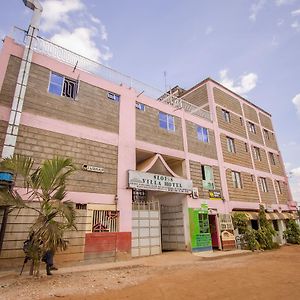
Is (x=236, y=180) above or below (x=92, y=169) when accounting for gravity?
above

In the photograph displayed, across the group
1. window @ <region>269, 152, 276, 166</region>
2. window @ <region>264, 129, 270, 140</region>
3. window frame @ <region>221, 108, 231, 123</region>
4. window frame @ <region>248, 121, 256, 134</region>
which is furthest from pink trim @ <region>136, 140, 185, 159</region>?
window @ <region>264, 129, 270, 140</region>

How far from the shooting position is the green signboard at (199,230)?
559 inches

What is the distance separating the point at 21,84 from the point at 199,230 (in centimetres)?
1262

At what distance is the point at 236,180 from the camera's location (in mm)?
19281

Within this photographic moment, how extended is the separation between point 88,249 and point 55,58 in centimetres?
937

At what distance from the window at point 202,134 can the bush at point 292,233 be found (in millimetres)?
12479

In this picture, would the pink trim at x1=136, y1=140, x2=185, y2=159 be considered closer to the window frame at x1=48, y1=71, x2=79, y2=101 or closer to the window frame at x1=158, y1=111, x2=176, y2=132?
the window frame at x1=158, y1=111, x2=176, y2=132

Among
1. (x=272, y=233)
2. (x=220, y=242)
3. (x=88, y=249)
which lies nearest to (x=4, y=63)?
(x=88, y=249)

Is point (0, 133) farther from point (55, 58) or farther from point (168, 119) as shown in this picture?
point (168, 119)

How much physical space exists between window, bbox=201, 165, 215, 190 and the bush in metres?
10.9

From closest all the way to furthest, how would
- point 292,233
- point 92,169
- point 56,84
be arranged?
1. point 92,169
2. point 56,84
3. point 292,233

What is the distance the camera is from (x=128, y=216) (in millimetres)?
11695

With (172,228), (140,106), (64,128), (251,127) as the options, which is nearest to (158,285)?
(64,128)

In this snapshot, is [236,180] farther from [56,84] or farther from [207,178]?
[56,84]
